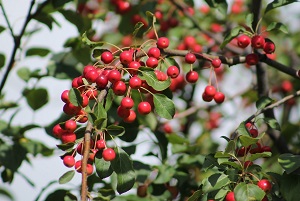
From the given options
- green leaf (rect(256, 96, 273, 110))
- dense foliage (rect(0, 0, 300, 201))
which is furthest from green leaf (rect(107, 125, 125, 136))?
green leaf (rect(256, 96, 273, 110))

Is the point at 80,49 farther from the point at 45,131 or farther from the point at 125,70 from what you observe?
the point at 125,70

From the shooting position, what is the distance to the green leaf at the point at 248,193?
5.55 feet

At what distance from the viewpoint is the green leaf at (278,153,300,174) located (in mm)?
1752

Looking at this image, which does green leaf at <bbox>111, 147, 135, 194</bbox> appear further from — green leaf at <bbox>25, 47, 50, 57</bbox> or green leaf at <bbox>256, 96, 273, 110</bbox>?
green leaf at <bbox>25, 47, 50, 57</bbox>

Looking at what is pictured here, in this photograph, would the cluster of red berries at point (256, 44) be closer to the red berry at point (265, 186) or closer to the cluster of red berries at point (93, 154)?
the red berry at point (265, 186)

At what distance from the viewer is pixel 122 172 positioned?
1829 millimetres

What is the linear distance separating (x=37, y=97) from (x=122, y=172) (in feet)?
3.64

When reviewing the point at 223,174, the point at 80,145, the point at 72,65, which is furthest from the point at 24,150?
the point at 223,174

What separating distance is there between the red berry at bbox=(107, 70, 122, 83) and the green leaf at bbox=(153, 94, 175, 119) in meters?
0.19

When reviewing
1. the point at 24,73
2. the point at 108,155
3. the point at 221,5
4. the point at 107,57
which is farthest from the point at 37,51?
the point at 108,155

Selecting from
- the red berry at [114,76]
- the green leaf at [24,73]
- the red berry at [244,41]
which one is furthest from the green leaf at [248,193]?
the green leaf at [24,73]

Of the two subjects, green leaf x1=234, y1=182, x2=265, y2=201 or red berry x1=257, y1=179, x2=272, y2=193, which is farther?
red berry x1=257, y1=179, x2=272, y2=193

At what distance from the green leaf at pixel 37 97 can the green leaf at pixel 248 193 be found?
1341mm

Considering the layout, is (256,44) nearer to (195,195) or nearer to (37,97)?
(195,195)
